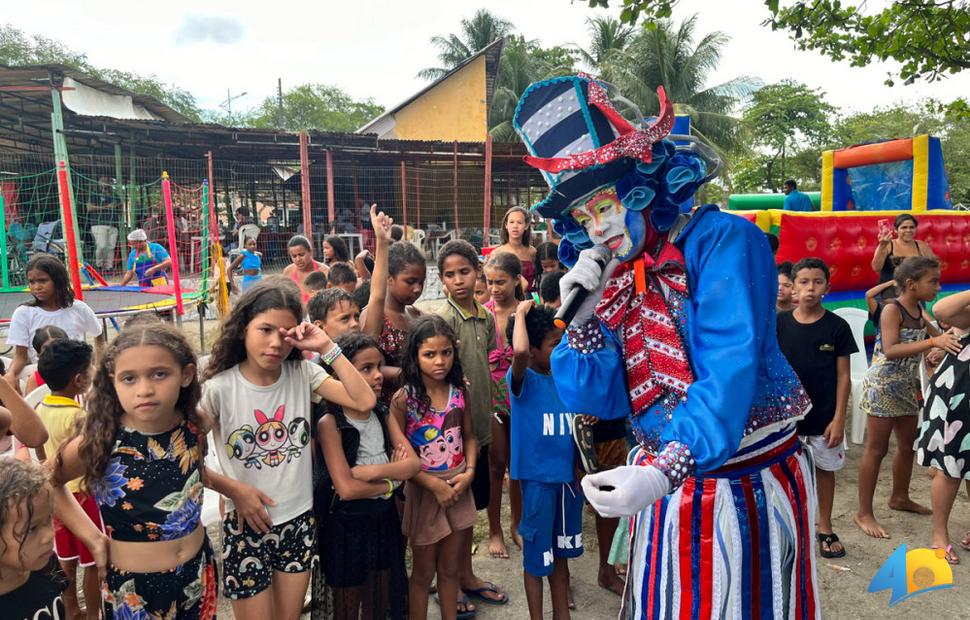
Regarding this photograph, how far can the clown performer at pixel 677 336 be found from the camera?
59.6 inches

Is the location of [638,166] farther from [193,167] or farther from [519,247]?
[193,167]

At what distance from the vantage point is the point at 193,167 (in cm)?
1695

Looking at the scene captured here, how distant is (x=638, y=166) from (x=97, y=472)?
6.06 feet

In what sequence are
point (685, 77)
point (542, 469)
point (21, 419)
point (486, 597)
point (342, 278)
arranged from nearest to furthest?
point (21, 419) → point (542, 469) → point (486, 597) → point (342, 278) → point (685, 77)

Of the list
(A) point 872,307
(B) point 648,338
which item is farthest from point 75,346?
(A) point 872,307

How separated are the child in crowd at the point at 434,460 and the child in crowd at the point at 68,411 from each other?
1274 mm

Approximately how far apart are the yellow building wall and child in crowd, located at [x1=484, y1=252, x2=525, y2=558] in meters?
17.6

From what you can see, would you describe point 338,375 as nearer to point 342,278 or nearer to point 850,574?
point 342,278

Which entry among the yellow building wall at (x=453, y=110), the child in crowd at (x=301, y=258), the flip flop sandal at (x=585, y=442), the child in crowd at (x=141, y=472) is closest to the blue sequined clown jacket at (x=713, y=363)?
the flip flop sandal at (x=585, y=442)

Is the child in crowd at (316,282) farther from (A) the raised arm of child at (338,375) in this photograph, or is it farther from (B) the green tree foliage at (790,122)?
(B) the green tree foliage at (790,122)

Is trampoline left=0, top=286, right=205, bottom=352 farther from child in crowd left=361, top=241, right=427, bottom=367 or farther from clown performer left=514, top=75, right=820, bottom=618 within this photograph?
clown performer left=514, top=75, right=820, bottom=618

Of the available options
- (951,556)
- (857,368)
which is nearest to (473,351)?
(951,556)

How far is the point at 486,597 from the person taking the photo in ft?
10.4

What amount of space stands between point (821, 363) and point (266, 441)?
2749mm
